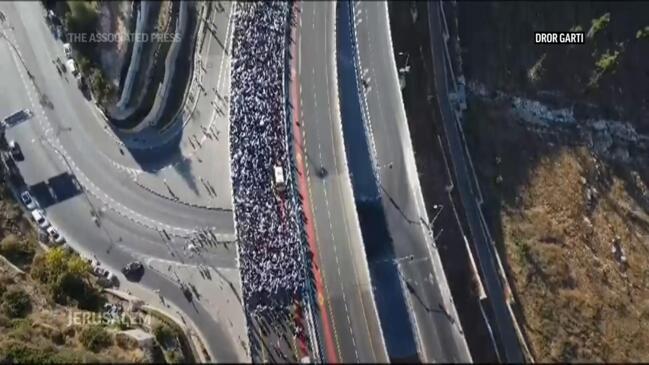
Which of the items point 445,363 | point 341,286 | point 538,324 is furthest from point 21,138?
point 538,324

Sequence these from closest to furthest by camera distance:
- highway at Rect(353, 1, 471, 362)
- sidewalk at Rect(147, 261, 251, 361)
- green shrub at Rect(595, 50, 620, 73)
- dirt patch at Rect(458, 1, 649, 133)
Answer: highway at Rect(353, 1, 471, 362) → sidewalk at Rect(147, 261, 251, 361) → green shrub at Rect(595, 50, 620, 73) → dirt patch at Rect(458, 1, 649, 133)

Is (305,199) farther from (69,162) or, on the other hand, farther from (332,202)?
(69,162)

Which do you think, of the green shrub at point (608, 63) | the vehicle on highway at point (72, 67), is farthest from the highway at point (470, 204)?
the vehicle on highway at point (72, 67)

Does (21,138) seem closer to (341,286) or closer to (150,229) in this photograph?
(150,229)

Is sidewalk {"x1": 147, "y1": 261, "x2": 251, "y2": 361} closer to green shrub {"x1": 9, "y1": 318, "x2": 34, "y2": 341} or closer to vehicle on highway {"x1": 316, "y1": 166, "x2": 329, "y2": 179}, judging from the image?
green shrub {"x1": 9, "y1": 318, "x2": 34, "y2": 341}

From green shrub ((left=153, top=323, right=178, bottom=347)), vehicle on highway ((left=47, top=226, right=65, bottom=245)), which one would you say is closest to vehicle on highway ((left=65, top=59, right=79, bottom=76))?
vehicle on highway ((left=47, top=226, right=65, bottom=245))

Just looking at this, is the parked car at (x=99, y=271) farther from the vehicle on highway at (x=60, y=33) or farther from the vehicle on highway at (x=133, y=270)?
the vehicle on highway at (x=60, y=33)

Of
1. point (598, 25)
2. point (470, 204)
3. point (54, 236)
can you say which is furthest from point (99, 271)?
point (598, 25)
